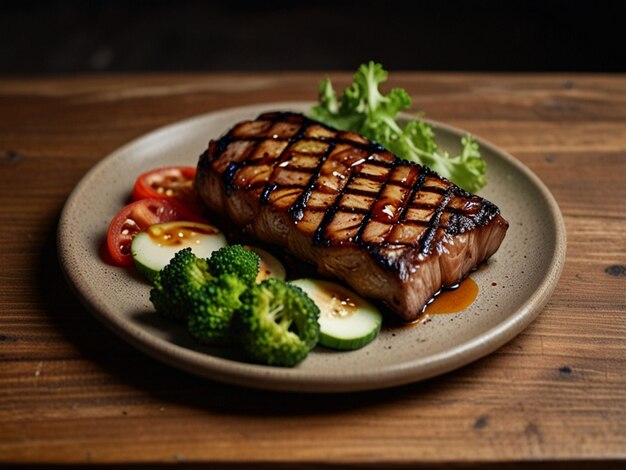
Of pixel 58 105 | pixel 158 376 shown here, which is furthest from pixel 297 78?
pixel 158 376

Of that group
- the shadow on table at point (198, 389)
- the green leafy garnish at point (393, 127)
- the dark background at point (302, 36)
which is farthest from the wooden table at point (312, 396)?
the dark background at point (302, 36)

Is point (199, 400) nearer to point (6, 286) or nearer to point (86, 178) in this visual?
point (6, 286)

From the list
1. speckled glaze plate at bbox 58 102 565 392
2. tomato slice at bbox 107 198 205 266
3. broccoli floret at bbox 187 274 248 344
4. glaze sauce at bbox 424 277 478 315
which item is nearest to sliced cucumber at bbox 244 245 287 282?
broccoli floret at bbox 187 274 248 344

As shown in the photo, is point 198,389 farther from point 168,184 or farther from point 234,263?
point 168,184

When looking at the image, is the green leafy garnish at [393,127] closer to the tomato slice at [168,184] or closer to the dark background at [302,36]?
the tomato slice at [168,184]

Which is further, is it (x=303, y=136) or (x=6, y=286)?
(x=303, y=136)

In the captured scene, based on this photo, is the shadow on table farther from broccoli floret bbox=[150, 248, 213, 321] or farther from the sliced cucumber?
the sliced cucumber
